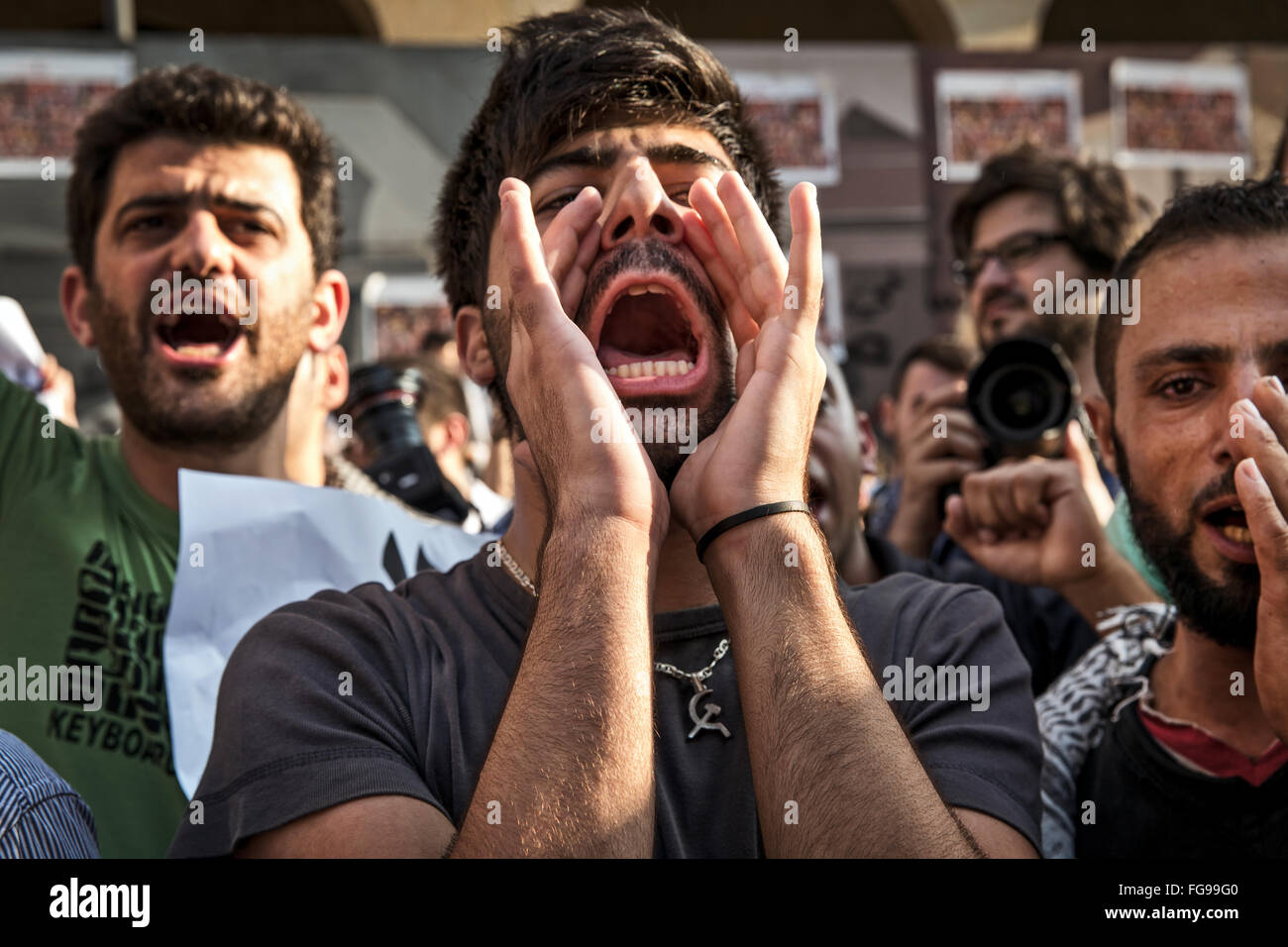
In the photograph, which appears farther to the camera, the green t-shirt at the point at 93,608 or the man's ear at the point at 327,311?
the man's ear at the point at 327,311

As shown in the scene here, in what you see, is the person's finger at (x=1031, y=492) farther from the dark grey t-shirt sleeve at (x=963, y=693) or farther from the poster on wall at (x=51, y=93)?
the poster on wall at (x=51, y=93)

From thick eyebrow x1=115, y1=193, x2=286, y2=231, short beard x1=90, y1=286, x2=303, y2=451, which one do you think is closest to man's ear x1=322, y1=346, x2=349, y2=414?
short beard x1=90, y1=286, x2=303, y2=451

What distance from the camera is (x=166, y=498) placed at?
2.81 m

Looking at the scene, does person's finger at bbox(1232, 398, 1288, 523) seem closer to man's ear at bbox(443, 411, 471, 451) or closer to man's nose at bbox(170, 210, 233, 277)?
man's nose at bbox(170, 210, 233, 277)

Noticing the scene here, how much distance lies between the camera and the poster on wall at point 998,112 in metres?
6.34

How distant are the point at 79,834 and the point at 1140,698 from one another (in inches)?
65.7

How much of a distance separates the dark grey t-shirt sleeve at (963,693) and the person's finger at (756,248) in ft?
1.54

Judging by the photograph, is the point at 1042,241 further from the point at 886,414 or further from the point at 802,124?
the point at 802,124

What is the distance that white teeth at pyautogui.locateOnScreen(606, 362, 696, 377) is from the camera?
7.06ft

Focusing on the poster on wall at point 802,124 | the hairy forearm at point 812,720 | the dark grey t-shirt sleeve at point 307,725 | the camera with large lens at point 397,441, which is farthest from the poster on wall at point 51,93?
the hairy forearm at point 812,720

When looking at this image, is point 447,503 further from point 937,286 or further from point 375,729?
point 937,286
